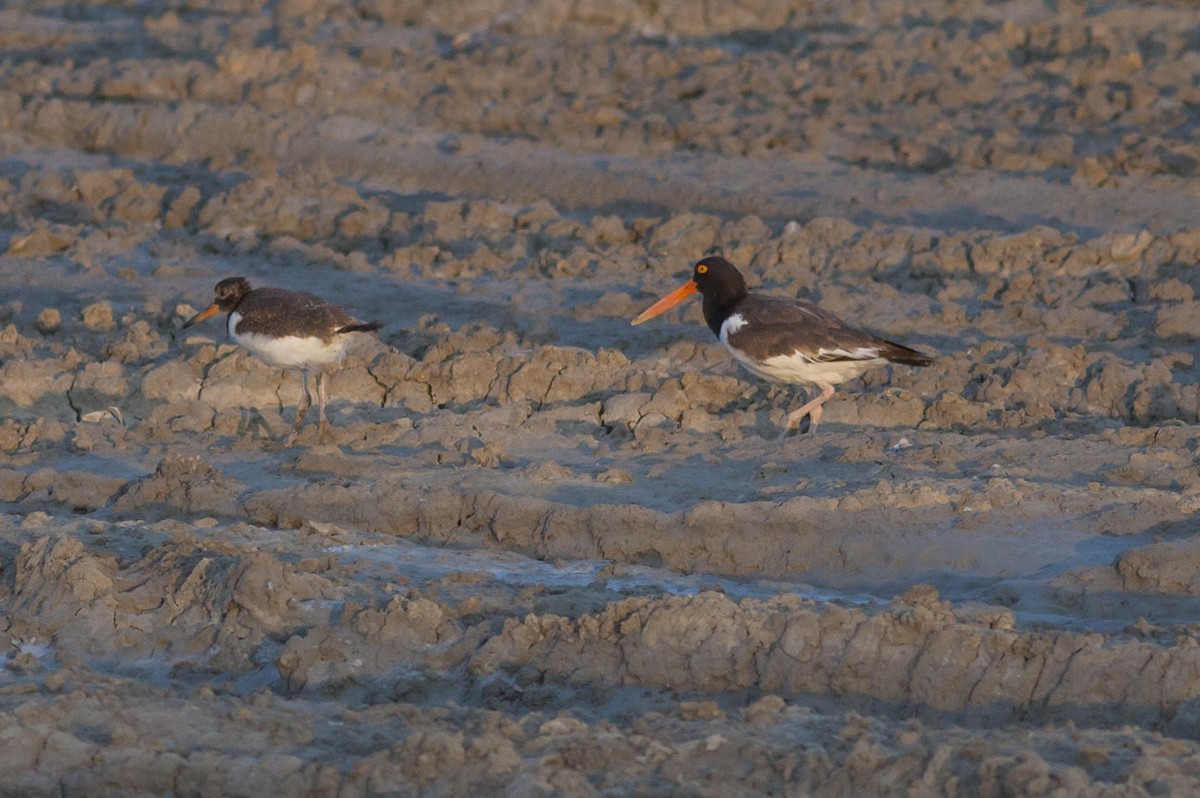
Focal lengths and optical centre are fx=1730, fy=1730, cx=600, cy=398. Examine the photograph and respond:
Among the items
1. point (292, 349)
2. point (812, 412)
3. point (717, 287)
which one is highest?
point (717, 287)

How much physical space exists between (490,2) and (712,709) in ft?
45.1

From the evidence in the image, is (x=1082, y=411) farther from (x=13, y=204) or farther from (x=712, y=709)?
(x=13, y=204)

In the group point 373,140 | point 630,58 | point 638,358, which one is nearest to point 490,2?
point 630,58

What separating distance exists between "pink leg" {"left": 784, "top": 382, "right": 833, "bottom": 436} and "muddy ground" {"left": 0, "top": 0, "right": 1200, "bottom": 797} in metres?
0.18

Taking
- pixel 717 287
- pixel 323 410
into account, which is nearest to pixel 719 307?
pixel 717 287

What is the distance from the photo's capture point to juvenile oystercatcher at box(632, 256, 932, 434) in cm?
910

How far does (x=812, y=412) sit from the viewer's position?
9125mm

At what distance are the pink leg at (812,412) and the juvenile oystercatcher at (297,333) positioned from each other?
2260 millimetres

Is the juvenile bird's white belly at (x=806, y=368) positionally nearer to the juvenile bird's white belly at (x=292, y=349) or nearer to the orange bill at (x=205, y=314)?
the juvenile bird's white belly at (x=292, y=349)

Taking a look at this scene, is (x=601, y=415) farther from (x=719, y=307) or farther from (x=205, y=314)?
(x=205, y=314)

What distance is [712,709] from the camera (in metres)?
5.60

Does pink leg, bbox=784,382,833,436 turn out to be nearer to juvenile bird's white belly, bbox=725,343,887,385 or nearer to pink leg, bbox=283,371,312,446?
juvenile bird's white belly, bbox=725,343,887,385

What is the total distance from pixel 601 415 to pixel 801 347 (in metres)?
1.17

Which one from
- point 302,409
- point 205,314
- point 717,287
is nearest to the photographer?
point 302,409
